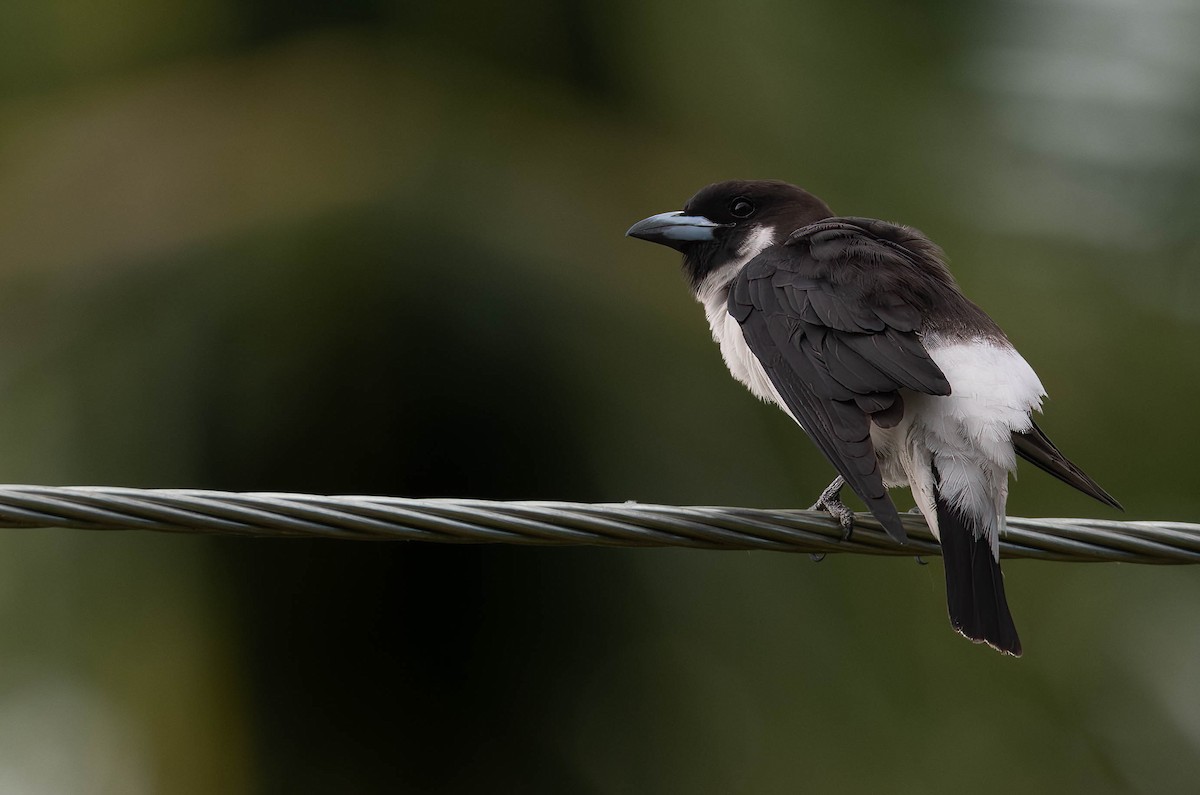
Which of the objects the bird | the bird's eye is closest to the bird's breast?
the bird

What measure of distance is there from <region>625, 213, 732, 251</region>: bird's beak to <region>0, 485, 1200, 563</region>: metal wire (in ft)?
7.70

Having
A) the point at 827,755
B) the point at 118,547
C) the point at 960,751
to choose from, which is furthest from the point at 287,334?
the point at 960,751

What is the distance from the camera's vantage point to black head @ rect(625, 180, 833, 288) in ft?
16.4

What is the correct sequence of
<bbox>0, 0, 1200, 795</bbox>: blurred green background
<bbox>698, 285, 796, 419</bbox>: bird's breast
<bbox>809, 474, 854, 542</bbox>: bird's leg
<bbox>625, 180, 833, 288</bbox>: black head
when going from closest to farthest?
<bbox>809, 474, 854, 542</bbox>: bird's leg
<bbox>698, 285, 796, 419</bbox>: bird's breast
<bbox>625, 180, 833, 288</bbox>: black head
<bbox>0, 0, 1200, 795</bbox>: blurred green background

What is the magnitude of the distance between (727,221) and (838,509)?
1.89 metres

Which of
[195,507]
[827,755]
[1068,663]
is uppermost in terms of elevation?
[195,507]

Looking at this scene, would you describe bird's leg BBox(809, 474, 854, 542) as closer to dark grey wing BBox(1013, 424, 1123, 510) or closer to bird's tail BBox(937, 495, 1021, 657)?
bird's tail BBox(937, 495, 1021, 657)

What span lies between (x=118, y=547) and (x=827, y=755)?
3.76 m

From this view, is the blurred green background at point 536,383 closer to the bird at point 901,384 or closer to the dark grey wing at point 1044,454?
the bird at point 901,384

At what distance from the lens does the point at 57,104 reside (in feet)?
23.1

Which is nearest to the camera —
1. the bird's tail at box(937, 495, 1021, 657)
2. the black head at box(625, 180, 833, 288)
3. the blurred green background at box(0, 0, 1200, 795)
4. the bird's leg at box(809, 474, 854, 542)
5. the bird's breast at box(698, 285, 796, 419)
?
the bird's leg at box(809, 474, 854, 542)

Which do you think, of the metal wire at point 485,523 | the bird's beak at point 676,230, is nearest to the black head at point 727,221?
→ the bird's beak at point 676,230

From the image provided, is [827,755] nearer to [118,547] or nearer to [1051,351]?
[1051,351]

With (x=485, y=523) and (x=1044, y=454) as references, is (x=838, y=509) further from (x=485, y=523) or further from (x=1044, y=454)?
(x=485, y=523)
